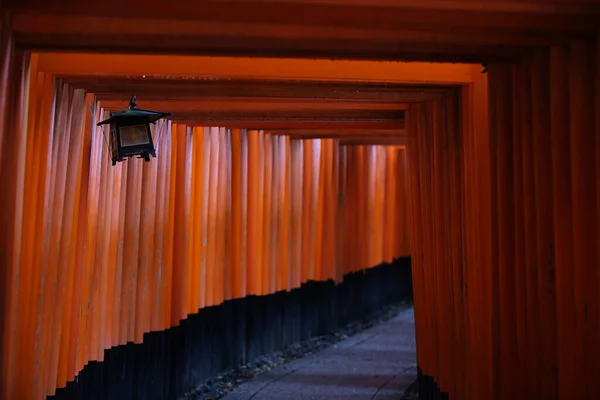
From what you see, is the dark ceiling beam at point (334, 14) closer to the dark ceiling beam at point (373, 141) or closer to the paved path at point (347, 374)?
the paved path at point (347, 374)

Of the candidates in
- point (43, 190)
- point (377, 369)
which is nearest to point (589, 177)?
point (43, 190)

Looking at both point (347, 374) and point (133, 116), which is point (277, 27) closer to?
point (133, 116)

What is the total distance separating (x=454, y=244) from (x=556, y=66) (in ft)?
5.87

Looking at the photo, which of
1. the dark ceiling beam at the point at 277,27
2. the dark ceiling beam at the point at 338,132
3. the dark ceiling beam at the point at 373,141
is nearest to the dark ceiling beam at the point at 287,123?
the dark ceiling beam at the point at 338,132

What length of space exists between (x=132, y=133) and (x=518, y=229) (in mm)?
2694

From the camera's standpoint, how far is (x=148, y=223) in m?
5.53

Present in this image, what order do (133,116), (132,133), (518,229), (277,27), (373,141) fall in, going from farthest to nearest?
1. (373,141)
2. (132,133)
3. (133,116)
4. (518,229)
5. (277,27)

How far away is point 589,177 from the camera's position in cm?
265

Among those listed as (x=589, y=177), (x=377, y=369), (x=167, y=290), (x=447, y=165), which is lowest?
(x=377, y=369)

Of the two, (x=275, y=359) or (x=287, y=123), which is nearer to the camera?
(x=287, y=123)

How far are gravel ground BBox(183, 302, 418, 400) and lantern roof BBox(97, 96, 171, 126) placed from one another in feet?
11.9

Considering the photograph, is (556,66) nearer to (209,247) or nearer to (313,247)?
(209,247)

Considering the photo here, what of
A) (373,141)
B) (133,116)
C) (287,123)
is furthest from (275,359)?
(133,116)

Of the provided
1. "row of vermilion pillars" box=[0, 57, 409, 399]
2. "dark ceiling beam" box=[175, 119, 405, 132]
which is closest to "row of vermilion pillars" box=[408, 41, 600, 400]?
"dark ceiling beam" box=[175, 119, 405, 132]
